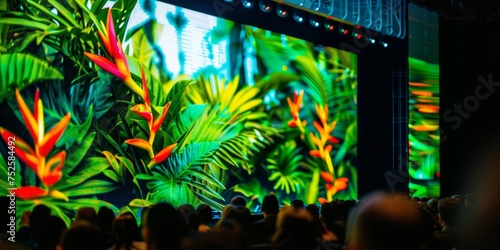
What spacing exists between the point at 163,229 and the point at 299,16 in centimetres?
793

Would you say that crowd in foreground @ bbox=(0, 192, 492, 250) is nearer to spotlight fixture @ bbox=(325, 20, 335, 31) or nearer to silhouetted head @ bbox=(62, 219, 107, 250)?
silhouetted head @ bbox=(62, 219, 107, 250)

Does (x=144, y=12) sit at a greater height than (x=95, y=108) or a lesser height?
greater

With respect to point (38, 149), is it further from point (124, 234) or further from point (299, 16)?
point (299, 16)

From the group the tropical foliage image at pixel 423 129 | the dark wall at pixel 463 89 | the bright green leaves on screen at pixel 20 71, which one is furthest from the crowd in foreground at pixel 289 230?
the dark wall at pixel 463 89

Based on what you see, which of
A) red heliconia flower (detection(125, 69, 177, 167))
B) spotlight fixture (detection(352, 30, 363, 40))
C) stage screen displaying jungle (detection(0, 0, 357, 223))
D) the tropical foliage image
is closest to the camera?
stage screen displaying jungle (detection(0, 0, 357, 223))

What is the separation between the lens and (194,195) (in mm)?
8469

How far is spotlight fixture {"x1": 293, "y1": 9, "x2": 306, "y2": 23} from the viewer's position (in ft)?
32.2

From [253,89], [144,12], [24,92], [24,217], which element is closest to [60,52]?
[24,92]

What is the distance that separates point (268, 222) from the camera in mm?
5395

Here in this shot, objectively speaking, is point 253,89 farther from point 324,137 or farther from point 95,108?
point 95,108

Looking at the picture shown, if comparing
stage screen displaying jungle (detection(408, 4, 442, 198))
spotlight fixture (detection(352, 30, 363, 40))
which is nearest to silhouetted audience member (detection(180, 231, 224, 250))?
spotlight fixture (detection(352, 30, 363, 40))

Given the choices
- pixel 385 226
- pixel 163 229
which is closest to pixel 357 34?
pixel 163 229

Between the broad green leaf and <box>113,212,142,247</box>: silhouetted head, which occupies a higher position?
the broad green leaf

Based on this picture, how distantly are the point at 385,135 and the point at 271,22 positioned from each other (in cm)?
323
